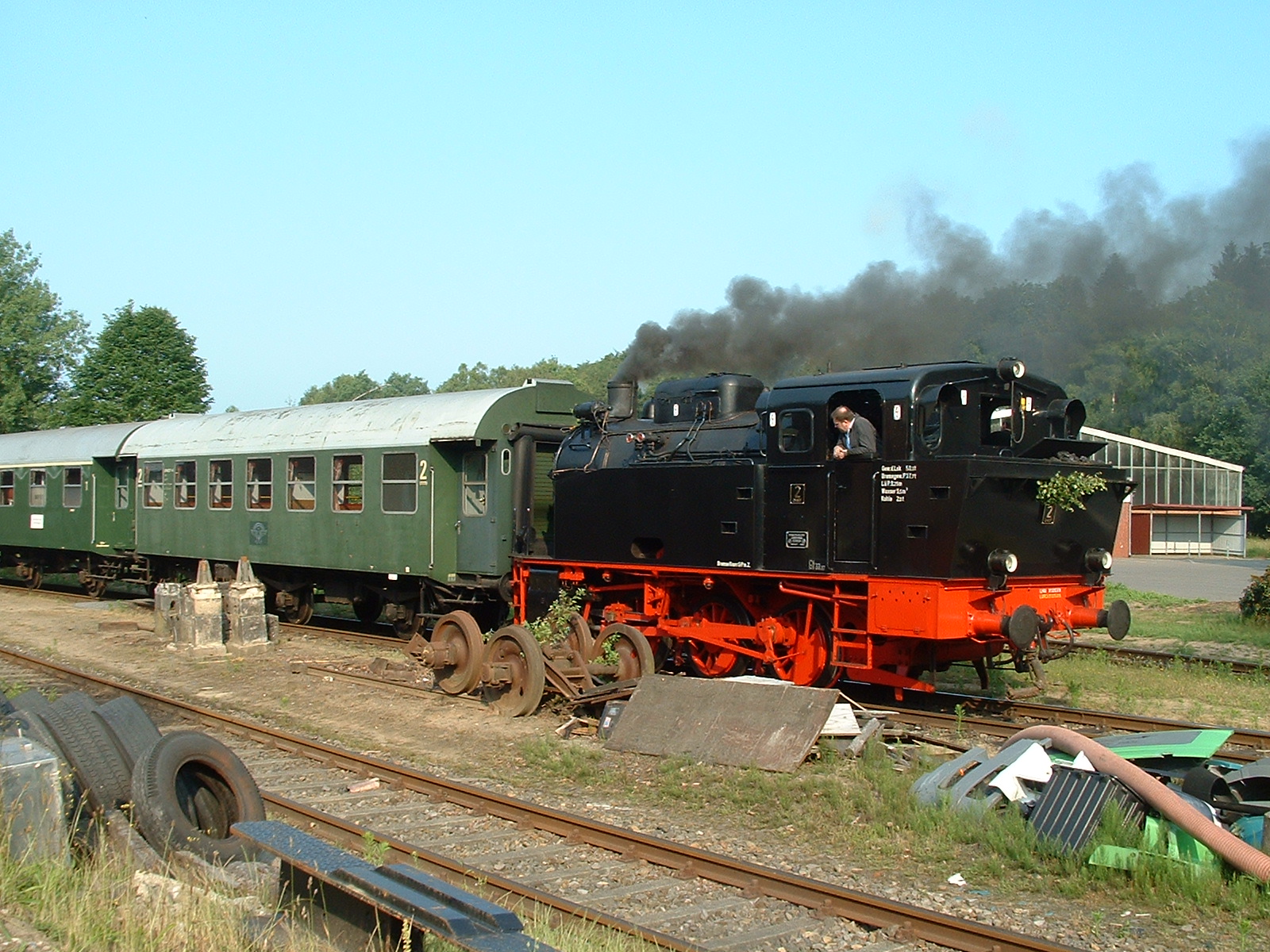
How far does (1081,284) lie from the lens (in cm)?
1602

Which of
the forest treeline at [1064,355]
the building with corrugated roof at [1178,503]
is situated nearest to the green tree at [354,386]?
the forest treeline at [1064,355]

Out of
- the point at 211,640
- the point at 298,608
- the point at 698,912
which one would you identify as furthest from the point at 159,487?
the point at 698,912

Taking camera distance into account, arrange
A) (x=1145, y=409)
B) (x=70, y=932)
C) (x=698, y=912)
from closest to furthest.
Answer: (x=70, y=932) < (x=698, y=912) < (x=1145, y=409)

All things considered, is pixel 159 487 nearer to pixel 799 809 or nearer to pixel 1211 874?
pixel 799 809

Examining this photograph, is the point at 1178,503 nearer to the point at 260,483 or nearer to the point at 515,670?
the point at 260,483

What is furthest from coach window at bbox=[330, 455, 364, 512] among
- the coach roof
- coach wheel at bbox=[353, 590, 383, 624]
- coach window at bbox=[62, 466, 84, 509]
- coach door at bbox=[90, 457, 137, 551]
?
coach window at bbox=[62, 466, 84, 509]

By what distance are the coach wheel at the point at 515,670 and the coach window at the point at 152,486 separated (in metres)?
11.8

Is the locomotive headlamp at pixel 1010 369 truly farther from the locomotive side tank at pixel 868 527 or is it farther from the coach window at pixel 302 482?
the coach window at pixel 302 482

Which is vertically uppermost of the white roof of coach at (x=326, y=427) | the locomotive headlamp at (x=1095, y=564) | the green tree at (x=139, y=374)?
the green tree at (x=139, y=374)

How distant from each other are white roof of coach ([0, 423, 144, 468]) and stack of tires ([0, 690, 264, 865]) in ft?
56.0

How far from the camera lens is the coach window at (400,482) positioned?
1548 centimetres

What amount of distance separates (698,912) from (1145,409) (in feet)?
185

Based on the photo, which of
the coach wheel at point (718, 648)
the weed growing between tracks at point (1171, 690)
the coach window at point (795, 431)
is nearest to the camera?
the coach window at point (795, 431)

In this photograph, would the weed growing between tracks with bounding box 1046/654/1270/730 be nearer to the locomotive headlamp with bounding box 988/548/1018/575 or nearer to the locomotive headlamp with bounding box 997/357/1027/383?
the locomotive headlamp with bounding box 988/548/1018/575
